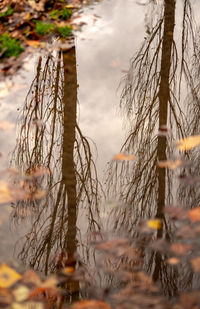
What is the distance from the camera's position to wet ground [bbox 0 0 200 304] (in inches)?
89.1

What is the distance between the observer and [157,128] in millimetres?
3182

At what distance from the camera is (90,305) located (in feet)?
5.65

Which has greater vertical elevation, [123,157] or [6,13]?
[6,13]

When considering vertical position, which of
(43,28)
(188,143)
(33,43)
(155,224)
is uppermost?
(43,28)

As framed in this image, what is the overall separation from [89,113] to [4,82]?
914mm

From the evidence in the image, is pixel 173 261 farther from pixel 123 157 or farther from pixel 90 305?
pixel 123 157

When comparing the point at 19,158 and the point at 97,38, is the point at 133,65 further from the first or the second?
the point at 19,158

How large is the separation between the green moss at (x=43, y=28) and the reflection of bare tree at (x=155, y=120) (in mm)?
1018

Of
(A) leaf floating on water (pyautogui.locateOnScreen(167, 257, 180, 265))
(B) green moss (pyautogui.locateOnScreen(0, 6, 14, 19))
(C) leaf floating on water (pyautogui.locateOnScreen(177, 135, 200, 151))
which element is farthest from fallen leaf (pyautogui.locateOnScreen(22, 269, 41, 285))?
(B) green moss (pyautogui.locateOnScreen(0, 6, 14, 19))

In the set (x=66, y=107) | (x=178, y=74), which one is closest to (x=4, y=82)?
(x=66, y=107)

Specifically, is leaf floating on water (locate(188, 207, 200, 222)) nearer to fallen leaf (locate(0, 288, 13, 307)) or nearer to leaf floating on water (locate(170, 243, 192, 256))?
leaf floating on water (locate(170, 243, 192, 256))

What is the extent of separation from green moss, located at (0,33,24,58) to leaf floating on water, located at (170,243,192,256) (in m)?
2.65

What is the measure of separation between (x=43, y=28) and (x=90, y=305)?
3.19 meters

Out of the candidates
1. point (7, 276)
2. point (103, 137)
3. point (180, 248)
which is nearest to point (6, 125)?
point (103, 137)
